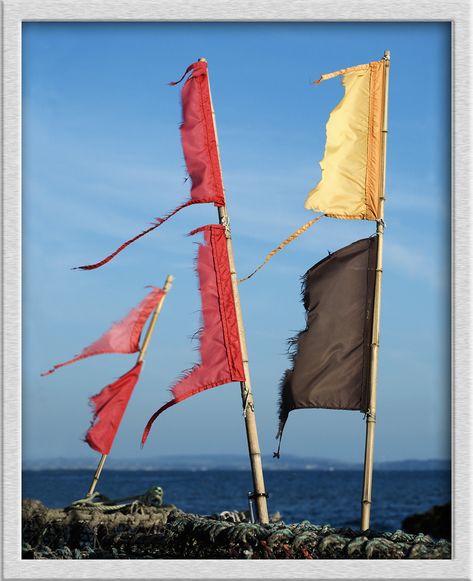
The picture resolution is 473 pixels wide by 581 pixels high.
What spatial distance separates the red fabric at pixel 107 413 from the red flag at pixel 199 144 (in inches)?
27.7

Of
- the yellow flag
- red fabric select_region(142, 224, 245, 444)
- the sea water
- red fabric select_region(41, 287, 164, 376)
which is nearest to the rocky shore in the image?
red fabric select_region(142, 224, 245, 444)

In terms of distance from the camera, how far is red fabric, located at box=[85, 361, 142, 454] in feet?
20.2

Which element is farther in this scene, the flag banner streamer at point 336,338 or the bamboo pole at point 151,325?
the bamboo pole at point 151,325

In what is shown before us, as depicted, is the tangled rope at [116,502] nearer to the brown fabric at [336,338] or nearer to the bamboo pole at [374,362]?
the brown fabric at [336,338]

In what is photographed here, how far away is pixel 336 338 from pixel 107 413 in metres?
1.33

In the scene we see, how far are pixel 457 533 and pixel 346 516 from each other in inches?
822

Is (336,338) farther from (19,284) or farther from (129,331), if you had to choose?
(19,284)

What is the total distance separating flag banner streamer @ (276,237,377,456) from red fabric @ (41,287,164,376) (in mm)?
869

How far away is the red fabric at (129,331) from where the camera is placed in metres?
6.26

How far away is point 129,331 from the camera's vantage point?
6316 mm

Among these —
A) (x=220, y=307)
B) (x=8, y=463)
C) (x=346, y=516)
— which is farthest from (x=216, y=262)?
(x=346, y=516)

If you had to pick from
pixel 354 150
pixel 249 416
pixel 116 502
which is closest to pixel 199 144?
pixel 354 150

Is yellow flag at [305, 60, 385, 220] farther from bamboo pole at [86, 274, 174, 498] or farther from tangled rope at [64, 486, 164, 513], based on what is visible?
tangled rope at [64, 486, 164, 513]

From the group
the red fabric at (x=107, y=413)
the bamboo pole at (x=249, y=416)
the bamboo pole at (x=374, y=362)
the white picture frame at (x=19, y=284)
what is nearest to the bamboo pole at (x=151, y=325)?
the red fabric at (x=107, y=413)
